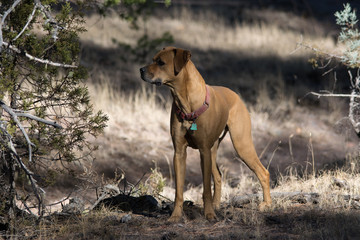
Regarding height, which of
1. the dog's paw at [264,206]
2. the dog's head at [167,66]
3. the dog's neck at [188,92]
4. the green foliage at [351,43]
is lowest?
the dog's paw at [264,206]

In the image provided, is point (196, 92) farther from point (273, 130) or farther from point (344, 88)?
point (344, 88)

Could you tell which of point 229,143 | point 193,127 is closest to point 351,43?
point 193,127

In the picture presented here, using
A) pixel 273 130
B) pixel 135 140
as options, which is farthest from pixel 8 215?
pixel 273 130

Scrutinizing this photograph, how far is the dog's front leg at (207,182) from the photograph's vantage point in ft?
18.2

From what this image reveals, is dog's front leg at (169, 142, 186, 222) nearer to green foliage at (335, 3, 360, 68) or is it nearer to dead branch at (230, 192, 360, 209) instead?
dead branch at (230, 192, 360, 209)

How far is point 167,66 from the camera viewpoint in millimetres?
5293

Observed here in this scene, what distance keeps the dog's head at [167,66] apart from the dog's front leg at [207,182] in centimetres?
92

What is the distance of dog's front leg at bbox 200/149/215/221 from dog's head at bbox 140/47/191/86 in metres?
0.92

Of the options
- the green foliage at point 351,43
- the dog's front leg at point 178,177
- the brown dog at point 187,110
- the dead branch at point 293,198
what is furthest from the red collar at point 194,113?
the green foliage at point 351,43

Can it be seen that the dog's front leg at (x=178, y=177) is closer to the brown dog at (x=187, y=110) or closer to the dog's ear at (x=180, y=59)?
the brown dog at (x=187, y=110)

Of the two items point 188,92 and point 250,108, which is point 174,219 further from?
point 250,108

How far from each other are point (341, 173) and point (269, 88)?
7.77 meters

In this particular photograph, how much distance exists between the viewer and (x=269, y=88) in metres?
15.2

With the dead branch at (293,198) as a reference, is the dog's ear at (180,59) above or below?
above
